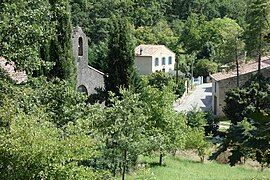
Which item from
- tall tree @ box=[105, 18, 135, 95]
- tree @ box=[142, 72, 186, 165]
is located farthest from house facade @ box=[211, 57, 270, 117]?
tree @ box=[142, 72, 186, 165]

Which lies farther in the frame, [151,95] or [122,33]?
[122,33]

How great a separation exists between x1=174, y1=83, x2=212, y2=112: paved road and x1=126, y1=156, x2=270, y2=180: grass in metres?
14.2

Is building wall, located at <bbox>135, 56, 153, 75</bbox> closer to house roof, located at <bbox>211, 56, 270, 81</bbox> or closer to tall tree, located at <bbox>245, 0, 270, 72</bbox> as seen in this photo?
house roof, located at <bbox>211, 56, 270, 81</bbox>

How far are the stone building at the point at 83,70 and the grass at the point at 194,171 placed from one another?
15.5 ft

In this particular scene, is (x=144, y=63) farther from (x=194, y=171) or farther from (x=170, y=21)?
(x=194, y=171)

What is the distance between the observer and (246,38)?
94.8 ft

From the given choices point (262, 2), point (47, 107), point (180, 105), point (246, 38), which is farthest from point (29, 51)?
point (180, 105)

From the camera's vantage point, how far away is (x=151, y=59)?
48688 millimetres

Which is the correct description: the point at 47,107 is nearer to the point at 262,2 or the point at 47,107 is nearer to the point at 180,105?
the point at 262,2

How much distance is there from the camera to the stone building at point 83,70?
65.2 feet

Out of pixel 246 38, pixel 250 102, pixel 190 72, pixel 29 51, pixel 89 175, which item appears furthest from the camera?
pixel 190 72

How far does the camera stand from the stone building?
19873mm

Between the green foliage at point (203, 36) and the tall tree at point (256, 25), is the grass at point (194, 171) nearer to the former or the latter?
the tall tree at point (256, 25)

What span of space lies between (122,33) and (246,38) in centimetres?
1256
